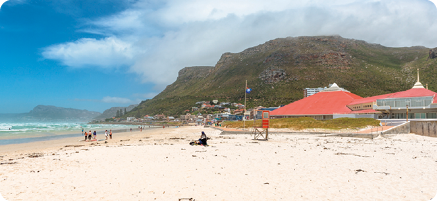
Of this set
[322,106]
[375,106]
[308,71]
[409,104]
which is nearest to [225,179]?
[409,104]

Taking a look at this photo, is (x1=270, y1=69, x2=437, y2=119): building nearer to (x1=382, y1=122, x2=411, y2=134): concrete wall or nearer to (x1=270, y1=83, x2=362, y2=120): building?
(x1=270, y1=83, x2=362, y2=120): building

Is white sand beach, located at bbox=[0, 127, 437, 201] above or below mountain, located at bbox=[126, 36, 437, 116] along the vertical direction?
below

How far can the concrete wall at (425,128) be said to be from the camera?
70.7 ft

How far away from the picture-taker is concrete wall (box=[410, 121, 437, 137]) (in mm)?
21562

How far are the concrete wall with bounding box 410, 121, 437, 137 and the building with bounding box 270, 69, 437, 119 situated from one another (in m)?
6.13

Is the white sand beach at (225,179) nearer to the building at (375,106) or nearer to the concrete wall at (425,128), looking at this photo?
the concrete wall at (425,128)

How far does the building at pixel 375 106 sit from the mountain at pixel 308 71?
105 ft

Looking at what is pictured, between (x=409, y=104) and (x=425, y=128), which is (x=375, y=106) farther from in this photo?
(x=425, y=128)

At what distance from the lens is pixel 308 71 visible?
96.8m

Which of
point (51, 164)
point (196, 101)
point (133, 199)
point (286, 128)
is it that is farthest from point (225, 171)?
point (196, 101)

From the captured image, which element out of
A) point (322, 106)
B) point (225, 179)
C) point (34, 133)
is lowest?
point (34, 133)

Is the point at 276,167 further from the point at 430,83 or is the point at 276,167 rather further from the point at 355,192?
the point at 430,83

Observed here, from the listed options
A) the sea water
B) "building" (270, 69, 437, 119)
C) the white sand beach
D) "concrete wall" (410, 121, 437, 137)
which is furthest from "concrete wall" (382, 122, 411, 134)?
the sea water

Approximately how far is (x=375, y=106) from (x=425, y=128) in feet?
41.2
